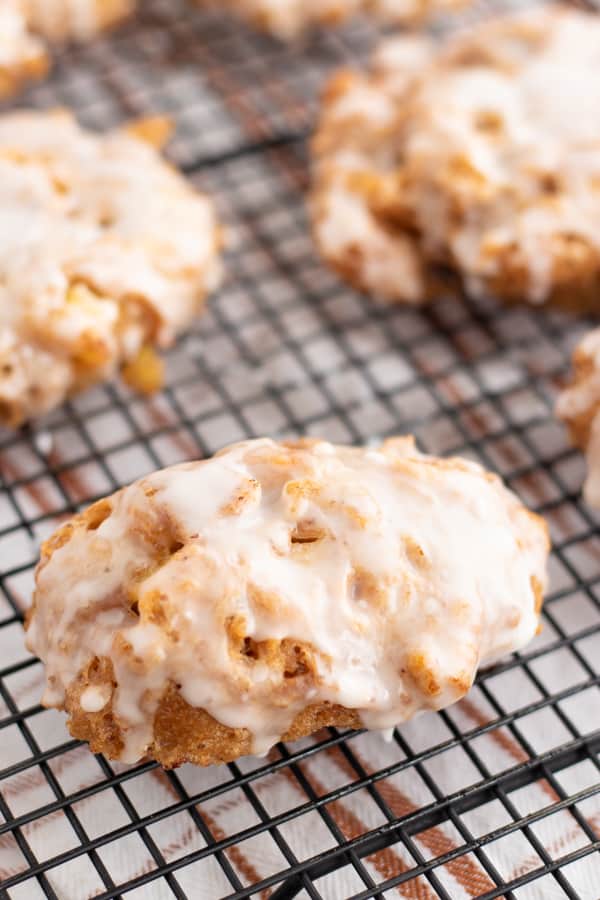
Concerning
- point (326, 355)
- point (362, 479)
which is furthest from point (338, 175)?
point (362, 479)

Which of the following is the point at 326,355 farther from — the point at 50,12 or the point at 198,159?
the point at 50,12

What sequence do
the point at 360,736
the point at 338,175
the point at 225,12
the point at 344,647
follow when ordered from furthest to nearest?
the point at 225,12
the point at 338,175
the point at 360,736
the point at 344,647

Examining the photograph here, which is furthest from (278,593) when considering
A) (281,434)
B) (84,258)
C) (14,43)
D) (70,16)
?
(70,16)

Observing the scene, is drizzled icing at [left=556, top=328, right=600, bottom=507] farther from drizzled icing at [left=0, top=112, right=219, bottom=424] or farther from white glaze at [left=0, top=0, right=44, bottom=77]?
white glaze at [left=0, top=0, right=44, bottom=77]

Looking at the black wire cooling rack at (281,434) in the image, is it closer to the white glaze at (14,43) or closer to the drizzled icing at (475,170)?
the drizzled icing at (475,170)

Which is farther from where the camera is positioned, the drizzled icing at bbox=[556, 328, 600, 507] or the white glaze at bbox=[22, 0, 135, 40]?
the white glaze at bbox=[22, 0, 135, 40]

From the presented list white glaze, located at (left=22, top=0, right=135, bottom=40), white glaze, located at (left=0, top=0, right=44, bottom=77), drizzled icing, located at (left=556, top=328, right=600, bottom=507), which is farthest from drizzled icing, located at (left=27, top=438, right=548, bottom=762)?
white glaze, located at (left=22, top=0, right=135, bottom=40)
